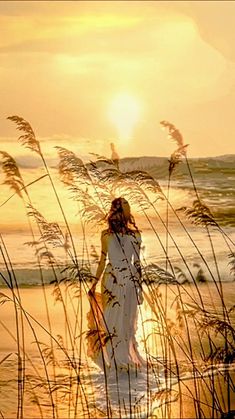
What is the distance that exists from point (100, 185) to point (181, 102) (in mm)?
26434

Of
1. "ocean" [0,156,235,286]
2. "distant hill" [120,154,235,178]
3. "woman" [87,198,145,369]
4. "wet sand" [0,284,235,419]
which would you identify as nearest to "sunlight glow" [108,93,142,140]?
"woman" [87,198,145,369]

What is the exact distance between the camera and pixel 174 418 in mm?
7055

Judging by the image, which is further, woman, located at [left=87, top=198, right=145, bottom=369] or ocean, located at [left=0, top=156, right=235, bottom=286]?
ocean, located at [left=0, top=156, right=235, bottom=286]

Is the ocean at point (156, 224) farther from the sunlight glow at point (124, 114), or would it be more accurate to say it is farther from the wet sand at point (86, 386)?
the wet sand at point (86, 386)

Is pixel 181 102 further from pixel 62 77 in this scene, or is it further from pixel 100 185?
pixel 100 185

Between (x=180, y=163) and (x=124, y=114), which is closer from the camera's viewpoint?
(x=124, y=114)

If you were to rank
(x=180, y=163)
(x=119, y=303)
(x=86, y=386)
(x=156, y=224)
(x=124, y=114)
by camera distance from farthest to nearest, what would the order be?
1. (x=180, y=163)
2. (x=156, y=224)
3. (x=124, y=114)
4. (x=119, y=303)
5. (x=86, y=386)

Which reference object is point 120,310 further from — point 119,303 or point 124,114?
point 124,114

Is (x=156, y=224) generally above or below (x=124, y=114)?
above

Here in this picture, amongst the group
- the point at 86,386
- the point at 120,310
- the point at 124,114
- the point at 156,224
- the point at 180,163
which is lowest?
the point at 86,386

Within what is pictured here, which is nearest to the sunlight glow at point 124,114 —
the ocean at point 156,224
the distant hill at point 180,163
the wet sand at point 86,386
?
the wet sand at point 86,386

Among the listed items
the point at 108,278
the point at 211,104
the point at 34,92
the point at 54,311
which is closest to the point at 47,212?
the point at 34,92

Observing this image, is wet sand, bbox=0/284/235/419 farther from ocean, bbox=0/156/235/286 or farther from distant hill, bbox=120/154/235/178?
distant hill, bbox=120/154/235/178

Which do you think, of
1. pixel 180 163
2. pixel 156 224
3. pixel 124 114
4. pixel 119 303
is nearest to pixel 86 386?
pixel 119 303
